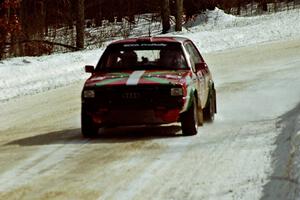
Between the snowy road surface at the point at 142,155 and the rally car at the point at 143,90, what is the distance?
282 millimetres

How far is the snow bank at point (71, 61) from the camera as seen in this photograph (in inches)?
772

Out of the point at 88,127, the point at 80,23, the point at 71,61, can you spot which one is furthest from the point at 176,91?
the point at 80,23

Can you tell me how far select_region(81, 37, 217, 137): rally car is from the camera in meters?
10.4

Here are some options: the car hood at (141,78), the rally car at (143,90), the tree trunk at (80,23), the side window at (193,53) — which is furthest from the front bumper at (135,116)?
the tree trunk at (80,23)

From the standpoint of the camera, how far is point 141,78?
10.6m

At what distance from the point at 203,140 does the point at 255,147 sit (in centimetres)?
103

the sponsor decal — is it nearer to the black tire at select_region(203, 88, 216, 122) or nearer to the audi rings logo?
the audi rings logo

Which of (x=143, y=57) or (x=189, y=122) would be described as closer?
(x=189, y=122)

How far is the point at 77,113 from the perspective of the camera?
14.3 metres

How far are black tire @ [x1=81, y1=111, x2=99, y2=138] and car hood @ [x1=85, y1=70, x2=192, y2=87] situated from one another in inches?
18.8

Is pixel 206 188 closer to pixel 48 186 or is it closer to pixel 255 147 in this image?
pixel 48 186

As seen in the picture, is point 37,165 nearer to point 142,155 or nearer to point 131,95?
point 142,155

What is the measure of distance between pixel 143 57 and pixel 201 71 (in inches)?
49.0

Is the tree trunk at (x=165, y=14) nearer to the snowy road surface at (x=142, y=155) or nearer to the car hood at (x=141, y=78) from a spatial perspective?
the snowy road surface at (x=142, y=155)
